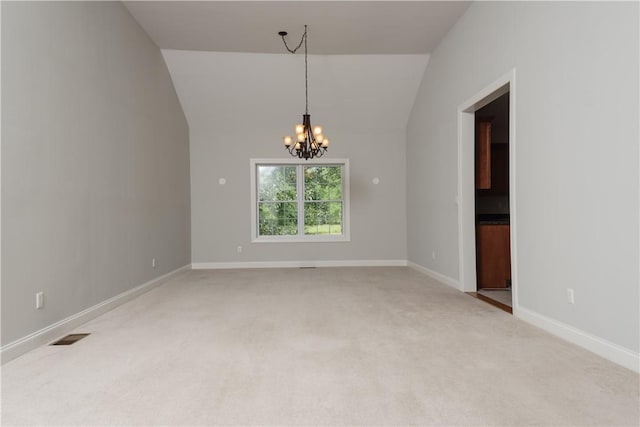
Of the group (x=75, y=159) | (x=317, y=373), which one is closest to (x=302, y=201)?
(x=75, y=159)

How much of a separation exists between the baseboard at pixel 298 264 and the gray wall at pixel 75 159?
5.57ft

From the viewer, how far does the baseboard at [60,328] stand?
8.62 ft

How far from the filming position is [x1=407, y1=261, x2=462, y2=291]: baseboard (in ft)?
16.4

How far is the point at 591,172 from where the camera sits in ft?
8.65

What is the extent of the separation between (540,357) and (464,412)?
41.4 inches

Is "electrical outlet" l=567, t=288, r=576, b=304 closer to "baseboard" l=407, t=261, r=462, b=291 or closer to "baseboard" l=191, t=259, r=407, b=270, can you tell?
"baseboard" l=407, t=261, r=462, b=291

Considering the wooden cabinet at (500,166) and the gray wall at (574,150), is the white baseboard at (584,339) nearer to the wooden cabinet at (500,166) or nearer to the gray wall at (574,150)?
the gray wall at (574,150)

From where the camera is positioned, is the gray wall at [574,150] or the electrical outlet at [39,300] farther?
the electrical outlet at [39,300]

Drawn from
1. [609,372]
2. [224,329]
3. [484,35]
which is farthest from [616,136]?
[224,329]

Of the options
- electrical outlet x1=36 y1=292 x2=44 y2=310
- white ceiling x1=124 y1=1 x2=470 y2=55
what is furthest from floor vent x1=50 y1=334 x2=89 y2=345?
white ceiling x1=124 y1=1 x2=470 y2=55

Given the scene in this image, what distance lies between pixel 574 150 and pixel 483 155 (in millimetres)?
1993

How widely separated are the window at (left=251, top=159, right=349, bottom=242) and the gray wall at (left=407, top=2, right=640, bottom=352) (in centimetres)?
369

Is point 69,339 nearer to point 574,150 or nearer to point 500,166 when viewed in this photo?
point 574,150

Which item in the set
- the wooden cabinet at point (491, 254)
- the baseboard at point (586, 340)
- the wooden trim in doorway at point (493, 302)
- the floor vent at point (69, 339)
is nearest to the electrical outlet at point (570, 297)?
the baseboard at point (586, 340)
